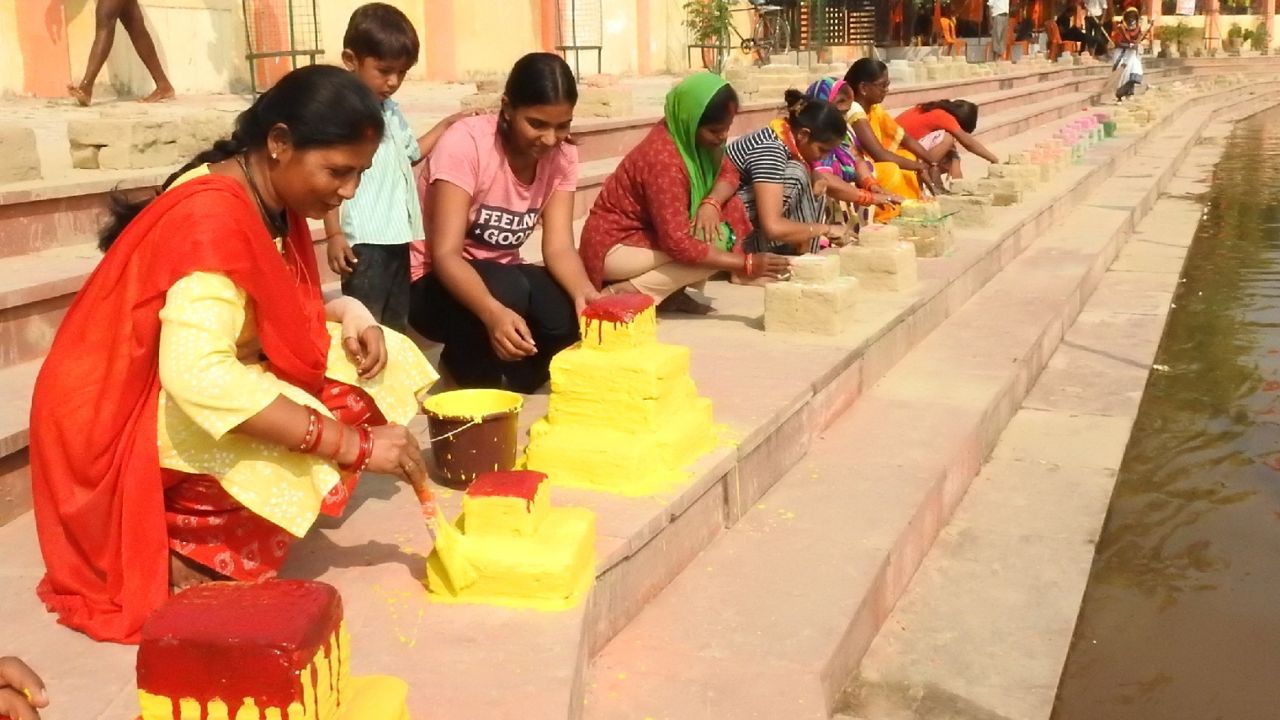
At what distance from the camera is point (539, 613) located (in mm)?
2305

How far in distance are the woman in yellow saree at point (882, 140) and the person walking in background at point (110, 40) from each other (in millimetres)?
4119

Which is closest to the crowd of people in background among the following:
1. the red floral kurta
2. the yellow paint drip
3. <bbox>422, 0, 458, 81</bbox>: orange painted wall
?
the yellow paint drip

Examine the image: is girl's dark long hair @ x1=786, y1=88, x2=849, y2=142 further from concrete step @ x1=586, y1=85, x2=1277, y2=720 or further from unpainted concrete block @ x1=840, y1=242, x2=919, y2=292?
concrete step @ x1=586, y1=85, x2=1277, y2=720

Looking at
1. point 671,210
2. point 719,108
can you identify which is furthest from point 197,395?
point 719,108

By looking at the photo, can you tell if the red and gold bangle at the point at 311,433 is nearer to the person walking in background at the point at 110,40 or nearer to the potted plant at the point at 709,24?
the person walking in background at the point at 110,40

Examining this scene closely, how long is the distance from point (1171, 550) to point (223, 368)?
8.97 feet

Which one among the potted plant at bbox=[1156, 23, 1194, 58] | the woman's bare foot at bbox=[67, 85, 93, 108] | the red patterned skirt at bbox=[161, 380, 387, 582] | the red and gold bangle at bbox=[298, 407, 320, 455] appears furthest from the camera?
the potted plant at bbox=[1156, 23, 1194, 58]

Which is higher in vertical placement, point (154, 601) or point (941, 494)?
point (154, 601)

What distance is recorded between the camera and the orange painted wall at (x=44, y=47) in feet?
24.8

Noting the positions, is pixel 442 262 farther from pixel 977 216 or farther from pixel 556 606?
pixel 977 216

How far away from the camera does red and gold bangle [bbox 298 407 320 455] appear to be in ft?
7.02

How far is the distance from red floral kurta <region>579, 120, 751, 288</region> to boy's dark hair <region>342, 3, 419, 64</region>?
3.45 ft

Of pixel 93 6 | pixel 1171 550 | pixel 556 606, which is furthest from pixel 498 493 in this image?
pixel 93 6

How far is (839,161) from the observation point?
6.45 meters
